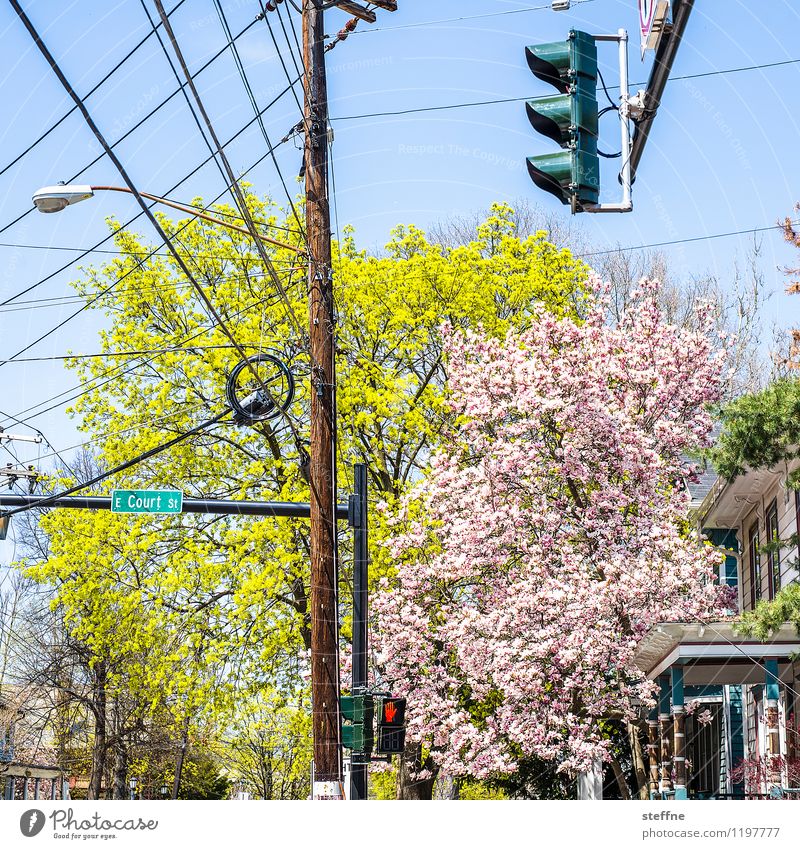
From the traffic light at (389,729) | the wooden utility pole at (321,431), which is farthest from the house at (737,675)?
the wooden utility pole at (321,431)

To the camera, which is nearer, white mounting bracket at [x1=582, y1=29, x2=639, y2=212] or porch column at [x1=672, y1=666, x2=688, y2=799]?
white mounting bracket at [x1=582, y1=29, x2=639, y2=212]

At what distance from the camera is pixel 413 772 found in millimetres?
26000

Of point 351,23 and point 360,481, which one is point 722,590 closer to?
point 360,481

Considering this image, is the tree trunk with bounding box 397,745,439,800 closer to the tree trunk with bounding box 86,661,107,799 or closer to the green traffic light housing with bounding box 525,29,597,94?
the tree trunk with bounding box 86,661,107,799

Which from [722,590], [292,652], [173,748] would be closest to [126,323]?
[292,652]

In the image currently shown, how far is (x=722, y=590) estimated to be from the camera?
2322cm

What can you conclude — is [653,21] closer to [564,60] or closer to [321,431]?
[564,60]

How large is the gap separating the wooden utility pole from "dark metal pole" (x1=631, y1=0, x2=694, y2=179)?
706cm

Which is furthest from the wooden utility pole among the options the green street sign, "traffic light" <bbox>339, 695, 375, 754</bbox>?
the green street sign

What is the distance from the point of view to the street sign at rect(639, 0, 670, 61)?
24.0ft

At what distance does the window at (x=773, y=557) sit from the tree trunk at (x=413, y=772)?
863cm

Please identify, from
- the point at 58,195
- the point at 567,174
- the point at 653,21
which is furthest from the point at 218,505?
the point at 653,21

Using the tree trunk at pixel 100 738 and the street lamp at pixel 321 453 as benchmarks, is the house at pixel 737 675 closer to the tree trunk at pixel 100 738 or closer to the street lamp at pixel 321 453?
the street lamp at pixel 321 453
